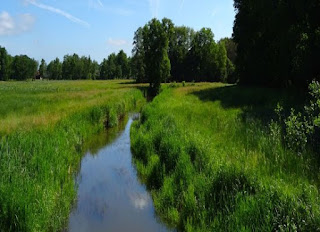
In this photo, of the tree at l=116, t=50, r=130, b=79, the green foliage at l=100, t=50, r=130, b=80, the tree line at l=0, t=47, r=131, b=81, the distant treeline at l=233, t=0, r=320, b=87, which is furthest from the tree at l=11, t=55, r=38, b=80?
the distant treeline at l=233, t=0, r=320, b=87

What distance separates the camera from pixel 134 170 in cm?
1220

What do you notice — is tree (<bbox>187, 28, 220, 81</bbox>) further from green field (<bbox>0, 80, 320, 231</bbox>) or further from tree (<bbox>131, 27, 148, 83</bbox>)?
green field (<bbox>0, 80, 320, 231</bbox>)

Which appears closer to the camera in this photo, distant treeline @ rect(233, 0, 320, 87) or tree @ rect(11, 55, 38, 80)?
distant treeline @ rect(233, 0, 320, 87)

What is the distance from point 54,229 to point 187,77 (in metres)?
74.8

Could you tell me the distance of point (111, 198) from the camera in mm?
9602

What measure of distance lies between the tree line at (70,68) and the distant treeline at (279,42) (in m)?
77.8

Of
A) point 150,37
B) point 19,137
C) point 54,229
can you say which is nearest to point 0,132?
point 19,137

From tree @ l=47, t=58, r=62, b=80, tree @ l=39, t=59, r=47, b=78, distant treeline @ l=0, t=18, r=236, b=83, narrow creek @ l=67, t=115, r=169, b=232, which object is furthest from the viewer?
tree @ l=39, t=59, r=47, b=78

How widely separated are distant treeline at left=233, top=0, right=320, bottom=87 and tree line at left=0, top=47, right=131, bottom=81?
77.8 metres

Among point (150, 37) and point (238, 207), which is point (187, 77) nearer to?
point (150, 37)

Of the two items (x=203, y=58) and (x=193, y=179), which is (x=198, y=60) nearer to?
(x=203, y=58)

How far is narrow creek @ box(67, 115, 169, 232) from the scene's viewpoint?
7.80 metres

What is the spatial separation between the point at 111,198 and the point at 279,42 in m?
22.7

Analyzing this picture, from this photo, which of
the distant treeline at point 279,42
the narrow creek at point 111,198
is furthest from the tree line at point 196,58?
the narrow creek at point 111,198
